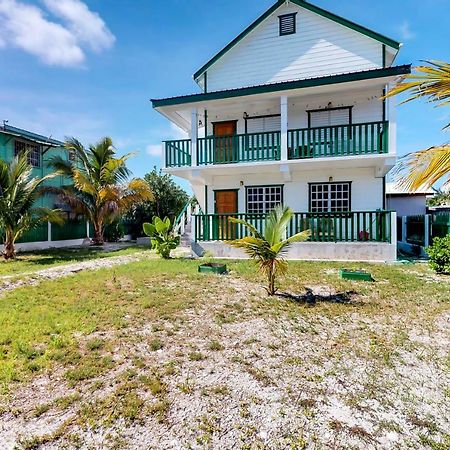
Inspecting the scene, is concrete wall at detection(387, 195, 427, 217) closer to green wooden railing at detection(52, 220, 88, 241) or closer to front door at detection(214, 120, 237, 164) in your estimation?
front door at detection(214, 120, 237, 164)

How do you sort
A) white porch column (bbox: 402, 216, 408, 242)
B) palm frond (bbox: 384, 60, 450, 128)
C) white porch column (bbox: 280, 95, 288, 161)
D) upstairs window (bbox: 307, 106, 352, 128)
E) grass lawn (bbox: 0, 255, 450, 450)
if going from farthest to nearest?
white porch column (bbox: 402, 216, 408, 242), upstairs window (bbox: 307, 106, 352, 128), white porch column (bbox: 280, 95, 288, 161), palm frond (bbox: 384, 60, 450, 128), grass lawn (bbox: 0, 255, 450, 450)

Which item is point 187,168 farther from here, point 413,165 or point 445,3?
point 413,165

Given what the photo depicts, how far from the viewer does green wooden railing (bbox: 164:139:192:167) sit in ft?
43.6

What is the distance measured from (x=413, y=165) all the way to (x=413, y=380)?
2469 mm

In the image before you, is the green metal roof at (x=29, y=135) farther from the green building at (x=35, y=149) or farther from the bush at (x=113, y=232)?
the bush at (x=113, y=232)

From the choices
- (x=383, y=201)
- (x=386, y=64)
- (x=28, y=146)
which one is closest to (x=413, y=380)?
(x=383, y=201)

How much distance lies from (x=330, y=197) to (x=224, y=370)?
1082cm

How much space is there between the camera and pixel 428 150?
12.0ft

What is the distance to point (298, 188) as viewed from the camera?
44.6 feet

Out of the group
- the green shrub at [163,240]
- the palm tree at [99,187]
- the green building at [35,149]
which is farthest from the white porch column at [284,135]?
the green building at [35,149]

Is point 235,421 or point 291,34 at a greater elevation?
point 291,34

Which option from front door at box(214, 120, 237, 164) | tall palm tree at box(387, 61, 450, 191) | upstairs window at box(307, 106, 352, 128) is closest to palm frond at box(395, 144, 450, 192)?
tall palm tree at box(387, 61, 450, 191)

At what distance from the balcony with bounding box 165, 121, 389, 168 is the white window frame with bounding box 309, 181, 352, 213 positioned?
6.13ft

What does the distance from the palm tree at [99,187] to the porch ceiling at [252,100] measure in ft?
16.4
